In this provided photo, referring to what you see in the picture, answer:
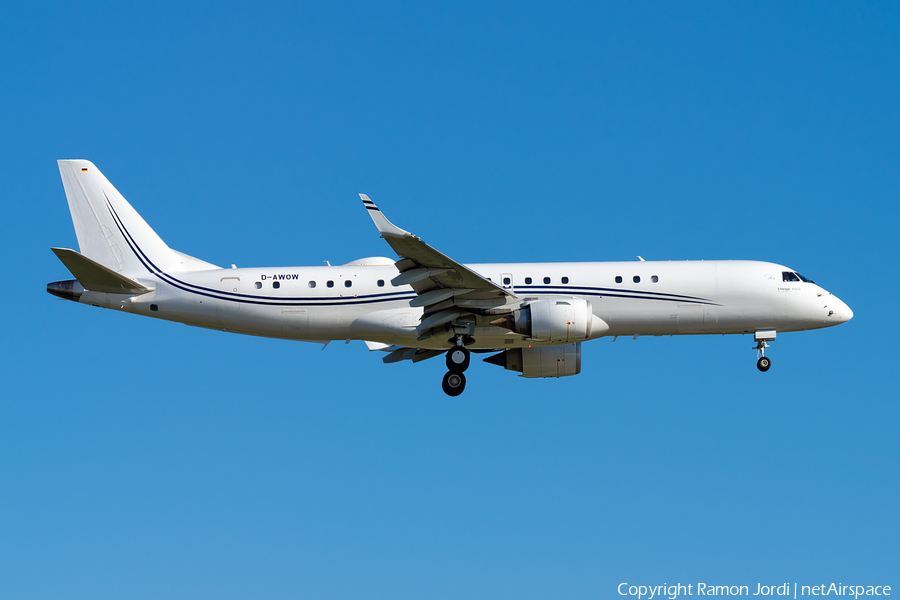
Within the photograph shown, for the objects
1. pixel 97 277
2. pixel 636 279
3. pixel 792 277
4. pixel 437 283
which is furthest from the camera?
pixel 792 277

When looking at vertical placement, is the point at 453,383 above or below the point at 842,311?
below

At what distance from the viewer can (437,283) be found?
30672 millimetres

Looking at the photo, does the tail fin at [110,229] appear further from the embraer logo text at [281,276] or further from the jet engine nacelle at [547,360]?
the jet engine nacelle at [547,360]

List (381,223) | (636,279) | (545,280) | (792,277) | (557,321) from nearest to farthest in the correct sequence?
(381,223), (557,321), (545,280), (636,279), (792,277)

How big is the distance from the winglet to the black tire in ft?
19.7

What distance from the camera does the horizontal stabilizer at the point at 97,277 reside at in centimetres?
3038

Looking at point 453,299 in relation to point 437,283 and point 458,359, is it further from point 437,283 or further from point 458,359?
point 458,359

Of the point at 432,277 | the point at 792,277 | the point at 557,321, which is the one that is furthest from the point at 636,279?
the point at 432,277

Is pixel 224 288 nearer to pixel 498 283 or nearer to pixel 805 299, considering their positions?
pixel 498 283

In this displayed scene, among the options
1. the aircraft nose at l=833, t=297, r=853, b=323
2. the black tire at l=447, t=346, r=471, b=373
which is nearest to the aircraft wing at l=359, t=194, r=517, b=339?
the black tire at l=447, t=346, r=471, b=373

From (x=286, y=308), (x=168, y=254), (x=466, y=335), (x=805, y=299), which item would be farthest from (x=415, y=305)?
(x=805, y=299)

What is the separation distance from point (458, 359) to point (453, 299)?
2.20 m

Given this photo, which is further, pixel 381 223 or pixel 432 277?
pixel 432 277

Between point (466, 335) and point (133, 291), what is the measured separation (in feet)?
35.9
